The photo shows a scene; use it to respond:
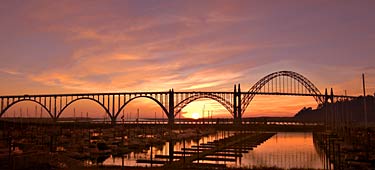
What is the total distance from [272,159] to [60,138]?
26.1 m

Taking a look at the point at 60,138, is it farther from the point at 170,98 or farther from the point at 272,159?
the point at 170,98

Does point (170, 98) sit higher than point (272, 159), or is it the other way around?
point (170, 98)

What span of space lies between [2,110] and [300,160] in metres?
97.3

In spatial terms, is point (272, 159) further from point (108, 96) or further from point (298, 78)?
point (298, 78)

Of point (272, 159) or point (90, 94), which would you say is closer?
point (272, 159)

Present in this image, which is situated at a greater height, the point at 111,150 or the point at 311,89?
the point at 311,89

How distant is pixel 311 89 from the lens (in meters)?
107

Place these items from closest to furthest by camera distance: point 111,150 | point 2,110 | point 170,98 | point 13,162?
point 13,162
point 111,150
point 170,98
point 2,110

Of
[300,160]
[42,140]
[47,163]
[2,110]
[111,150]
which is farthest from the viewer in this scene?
[2,110]

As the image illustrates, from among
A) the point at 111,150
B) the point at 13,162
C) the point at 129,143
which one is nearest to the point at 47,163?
the point at 13,162

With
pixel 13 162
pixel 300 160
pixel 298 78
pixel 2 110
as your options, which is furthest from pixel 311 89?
pixel 13 162

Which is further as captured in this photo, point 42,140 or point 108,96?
point 108,96

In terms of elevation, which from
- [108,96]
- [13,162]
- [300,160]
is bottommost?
[300,160]

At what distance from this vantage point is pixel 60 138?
4266 centimetres
